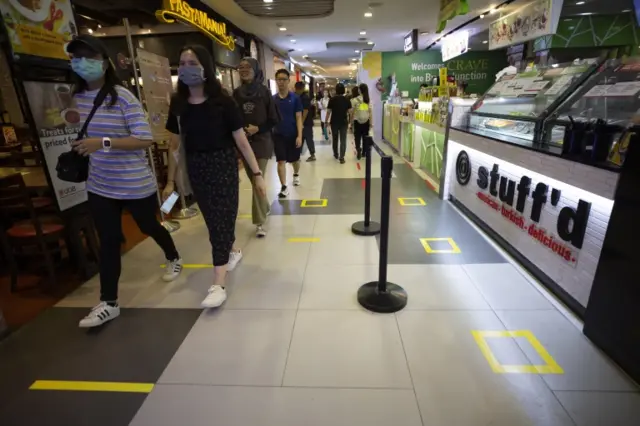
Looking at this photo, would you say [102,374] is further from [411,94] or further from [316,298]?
[411,94]

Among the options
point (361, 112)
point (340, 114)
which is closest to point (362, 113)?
point (361, 112)

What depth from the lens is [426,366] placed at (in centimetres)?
177

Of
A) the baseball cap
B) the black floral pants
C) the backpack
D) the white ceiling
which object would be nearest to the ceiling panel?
the white ceiling

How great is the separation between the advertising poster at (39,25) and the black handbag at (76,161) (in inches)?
37.4

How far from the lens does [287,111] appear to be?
14.4 feet

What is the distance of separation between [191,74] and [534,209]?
259 centimetres

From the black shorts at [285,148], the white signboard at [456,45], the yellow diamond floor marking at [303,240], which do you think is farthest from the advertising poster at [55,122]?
the white signboard at [456,45]

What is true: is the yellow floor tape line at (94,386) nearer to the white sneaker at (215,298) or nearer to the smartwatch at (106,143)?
the white sneaker at (215,298)

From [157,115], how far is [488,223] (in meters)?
3.90

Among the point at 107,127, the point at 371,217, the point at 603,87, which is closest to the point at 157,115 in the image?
the point at 107,127

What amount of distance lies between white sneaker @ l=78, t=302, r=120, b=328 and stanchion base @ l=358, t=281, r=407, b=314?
1.64m

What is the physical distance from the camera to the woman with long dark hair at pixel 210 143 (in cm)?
203

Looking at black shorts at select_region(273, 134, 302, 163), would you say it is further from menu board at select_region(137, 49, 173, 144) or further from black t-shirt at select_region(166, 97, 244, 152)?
black t-shirt at select_region(166, 97, 244, 152)

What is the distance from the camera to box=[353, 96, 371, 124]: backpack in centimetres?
700
